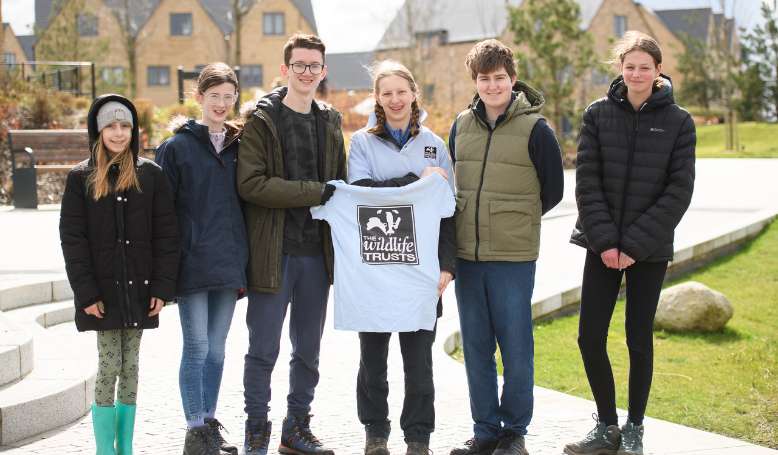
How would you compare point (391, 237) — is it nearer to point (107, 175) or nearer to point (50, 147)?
point (107, 175)

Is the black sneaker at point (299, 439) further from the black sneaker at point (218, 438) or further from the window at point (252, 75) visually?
the window at point (252, 75)

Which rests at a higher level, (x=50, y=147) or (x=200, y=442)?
(x=50, y=147)

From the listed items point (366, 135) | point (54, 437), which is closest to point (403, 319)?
point (366, 135)

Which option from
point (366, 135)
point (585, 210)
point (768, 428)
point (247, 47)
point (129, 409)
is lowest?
point (768, 428)

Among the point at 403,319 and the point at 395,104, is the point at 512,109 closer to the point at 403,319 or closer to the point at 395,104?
the point at 395,104

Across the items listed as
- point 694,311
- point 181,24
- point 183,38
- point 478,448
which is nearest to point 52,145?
point 694,311

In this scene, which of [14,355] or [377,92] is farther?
[14,355]

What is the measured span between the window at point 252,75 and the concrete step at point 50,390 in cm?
5270

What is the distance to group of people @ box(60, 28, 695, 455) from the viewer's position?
194 inches

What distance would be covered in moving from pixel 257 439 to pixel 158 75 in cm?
5602

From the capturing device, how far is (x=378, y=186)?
16.5 ft

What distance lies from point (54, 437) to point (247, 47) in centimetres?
5508

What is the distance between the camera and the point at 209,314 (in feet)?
16.8

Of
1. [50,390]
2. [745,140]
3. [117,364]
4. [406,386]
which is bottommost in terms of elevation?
[50,390]
